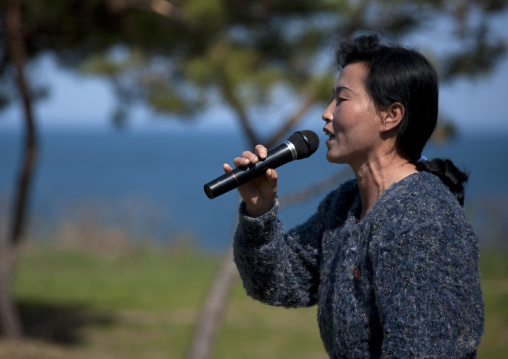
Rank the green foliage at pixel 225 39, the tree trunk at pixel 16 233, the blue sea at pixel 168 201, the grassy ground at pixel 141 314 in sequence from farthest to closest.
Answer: the blue sea at pixel 168 201 < the grassy ground at pixel 141 314 < the tree trunk at pixel 16 233 < the green foliage at pixel 225 39

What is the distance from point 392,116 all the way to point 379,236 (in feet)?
0.92

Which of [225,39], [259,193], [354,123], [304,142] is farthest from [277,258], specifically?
[225,39]

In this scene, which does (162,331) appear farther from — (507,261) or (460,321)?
(460,321)

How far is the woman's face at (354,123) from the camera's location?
60.5 inches

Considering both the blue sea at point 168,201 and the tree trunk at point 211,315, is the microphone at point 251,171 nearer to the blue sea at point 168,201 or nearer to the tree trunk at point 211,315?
the blue sea at point 168,201

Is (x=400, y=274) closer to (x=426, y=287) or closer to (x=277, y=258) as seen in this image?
(x=426, y=287)

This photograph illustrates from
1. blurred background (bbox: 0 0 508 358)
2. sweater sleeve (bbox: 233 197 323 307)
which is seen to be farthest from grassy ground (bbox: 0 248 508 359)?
sweater sleeve (bbox: 233 197 323 307)

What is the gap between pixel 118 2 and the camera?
536cm

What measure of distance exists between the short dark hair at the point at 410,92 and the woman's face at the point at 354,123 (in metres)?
0.02

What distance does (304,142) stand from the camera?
1717 millimetres

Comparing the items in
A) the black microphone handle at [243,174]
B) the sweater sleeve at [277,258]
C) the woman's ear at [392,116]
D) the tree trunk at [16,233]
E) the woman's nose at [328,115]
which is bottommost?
the sweater sleeve at [277,258]

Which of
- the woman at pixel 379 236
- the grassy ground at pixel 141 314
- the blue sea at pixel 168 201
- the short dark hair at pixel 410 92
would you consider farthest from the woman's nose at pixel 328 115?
the grassy ground at pixel 141 314

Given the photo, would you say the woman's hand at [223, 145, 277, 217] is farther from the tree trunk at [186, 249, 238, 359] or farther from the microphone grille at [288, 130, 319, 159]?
the tree trunk at [186, 249, 238, 359]

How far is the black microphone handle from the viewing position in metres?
1.59
